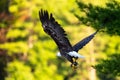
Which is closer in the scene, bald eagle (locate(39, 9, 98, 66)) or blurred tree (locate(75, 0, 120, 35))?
bald eagle (locate(39, 9, 98, 66))

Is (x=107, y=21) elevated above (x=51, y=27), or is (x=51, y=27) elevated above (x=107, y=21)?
(x=107, y=21)

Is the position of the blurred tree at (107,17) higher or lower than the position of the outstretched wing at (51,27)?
higher

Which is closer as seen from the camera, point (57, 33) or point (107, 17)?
point (57, 33)

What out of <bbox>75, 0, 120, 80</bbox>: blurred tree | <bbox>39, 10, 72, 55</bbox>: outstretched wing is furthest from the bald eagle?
<bbox>75, 0, 120, 80</bbox>: blurred tree

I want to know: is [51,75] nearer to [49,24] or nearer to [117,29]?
[117,29]

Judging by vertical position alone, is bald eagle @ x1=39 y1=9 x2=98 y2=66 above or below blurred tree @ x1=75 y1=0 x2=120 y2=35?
below

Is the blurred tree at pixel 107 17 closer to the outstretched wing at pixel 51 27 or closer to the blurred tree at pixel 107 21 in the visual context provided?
the blurred tree at pixel 107 21

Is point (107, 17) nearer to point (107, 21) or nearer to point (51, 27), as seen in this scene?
point (107, 21)

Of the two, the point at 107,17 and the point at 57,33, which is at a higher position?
the point at 107,17

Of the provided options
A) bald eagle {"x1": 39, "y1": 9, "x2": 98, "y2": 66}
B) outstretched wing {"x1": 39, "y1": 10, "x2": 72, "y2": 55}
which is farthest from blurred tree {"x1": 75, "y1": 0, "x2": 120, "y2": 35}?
outstretched wing {"x1": 39, "y1": 10, "x2": 72, "y2": 55}

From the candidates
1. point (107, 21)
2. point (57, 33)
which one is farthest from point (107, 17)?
point (57, 33)

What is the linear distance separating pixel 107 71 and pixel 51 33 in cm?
305

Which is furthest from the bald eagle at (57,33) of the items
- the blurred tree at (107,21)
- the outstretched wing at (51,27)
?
the blurred tree at (107,21)

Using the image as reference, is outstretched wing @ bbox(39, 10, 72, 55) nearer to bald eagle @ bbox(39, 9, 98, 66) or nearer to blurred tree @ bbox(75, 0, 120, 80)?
bald eagle @ bbox(39, 9, 98, 66)
